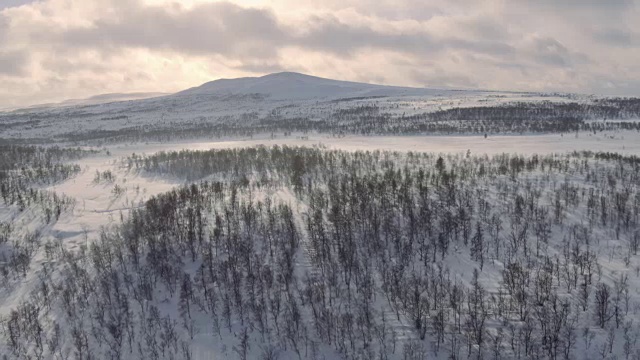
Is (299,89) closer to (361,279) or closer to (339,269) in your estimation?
(339,269)

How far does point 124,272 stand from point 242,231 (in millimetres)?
3504

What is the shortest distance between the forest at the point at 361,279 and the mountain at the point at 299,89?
115 meters

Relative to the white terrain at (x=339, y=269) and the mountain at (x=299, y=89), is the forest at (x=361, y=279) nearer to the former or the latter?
the white terrain at (x=339, y=269)

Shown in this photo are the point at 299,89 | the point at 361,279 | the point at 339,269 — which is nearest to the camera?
the point at 361,279

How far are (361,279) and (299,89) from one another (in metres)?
145

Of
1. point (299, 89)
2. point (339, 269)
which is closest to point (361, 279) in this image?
point (339, 269)

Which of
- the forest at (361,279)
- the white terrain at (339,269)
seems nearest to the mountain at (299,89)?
the white terrain at (339,269)

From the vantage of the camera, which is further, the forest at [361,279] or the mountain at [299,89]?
the mountain at [299,89]

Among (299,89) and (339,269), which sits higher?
(299,89)

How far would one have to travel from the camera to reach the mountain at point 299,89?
13400 centimetres

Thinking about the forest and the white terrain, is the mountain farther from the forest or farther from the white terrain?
the forest

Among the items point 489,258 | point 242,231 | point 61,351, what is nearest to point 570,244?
point 489,258

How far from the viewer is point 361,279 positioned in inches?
400

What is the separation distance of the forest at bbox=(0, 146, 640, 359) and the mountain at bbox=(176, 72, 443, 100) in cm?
11466
